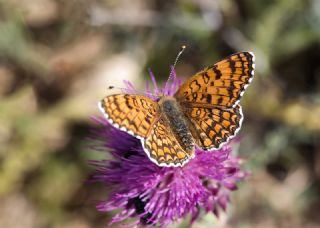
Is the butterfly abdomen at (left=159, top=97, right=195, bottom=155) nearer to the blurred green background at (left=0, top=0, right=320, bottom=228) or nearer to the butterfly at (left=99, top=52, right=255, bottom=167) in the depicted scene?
the butterfly at (left=99, top=52, right=255, bottom=167)

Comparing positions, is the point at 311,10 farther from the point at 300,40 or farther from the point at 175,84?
the point at 175,84

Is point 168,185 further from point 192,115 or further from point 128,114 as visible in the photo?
point 128,114

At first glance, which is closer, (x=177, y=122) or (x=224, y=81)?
(x=224, y=81)

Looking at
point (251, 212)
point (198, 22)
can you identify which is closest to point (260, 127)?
point (251, 212)

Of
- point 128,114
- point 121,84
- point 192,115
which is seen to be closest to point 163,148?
point 128,114

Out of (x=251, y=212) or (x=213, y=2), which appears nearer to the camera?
(x=251, y=212)

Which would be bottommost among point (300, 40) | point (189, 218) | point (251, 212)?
point (251, 212)

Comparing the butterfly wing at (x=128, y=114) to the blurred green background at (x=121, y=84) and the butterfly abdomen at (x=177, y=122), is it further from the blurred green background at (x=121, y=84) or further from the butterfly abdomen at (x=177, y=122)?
the blurred green background at (x=121, y=84)
